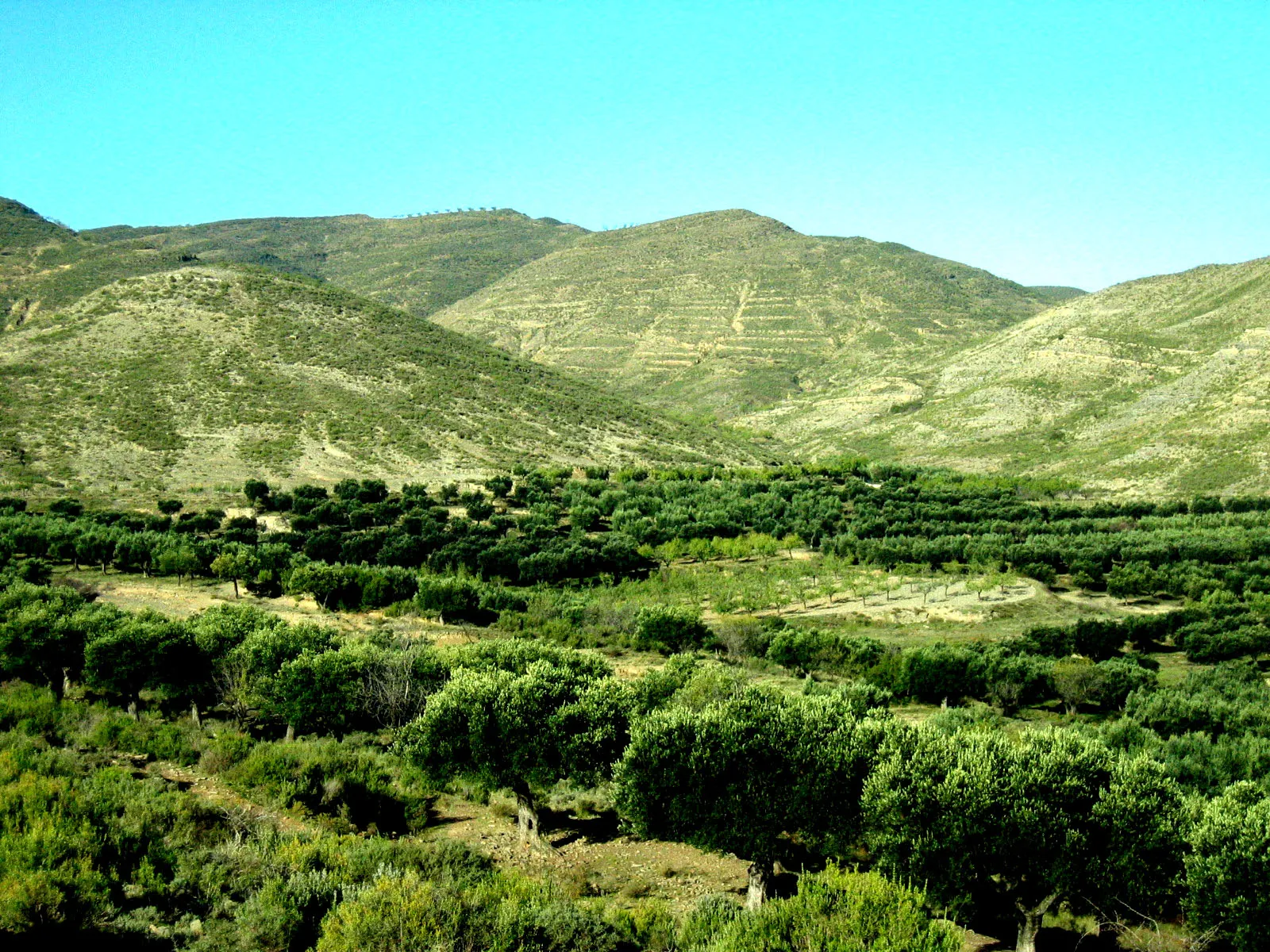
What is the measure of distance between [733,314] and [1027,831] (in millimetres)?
153747

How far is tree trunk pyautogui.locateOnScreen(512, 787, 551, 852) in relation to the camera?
18.0 meters

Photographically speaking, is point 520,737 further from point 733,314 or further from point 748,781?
point 733,314

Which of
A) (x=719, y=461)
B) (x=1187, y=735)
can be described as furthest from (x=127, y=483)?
(x=1187, y=735)

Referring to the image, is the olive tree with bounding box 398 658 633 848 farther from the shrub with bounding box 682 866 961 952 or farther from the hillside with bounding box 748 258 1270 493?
the hillside with bounding box 748 258 1270 493

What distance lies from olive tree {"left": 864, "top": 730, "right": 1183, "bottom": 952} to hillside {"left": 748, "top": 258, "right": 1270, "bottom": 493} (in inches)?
2914

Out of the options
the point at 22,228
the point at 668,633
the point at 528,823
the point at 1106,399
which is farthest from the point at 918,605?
the point at 22,228

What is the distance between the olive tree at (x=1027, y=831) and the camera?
47.9 ft

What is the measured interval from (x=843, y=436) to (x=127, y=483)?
283 feet

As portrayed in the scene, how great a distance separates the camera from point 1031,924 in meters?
14.4

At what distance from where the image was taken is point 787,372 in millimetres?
146750

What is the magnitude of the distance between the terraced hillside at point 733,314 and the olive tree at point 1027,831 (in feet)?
379

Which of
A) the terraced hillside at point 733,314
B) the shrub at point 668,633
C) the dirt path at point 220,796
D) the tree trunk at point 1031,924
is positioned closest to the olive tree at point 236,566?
the shrub at point 668,633

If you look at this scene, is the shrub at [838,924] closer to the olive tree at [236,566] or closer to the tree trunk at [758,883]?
the tree trunk at [758,883]

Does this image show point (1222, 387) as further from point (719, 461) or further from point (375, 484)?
point (375, 484)
